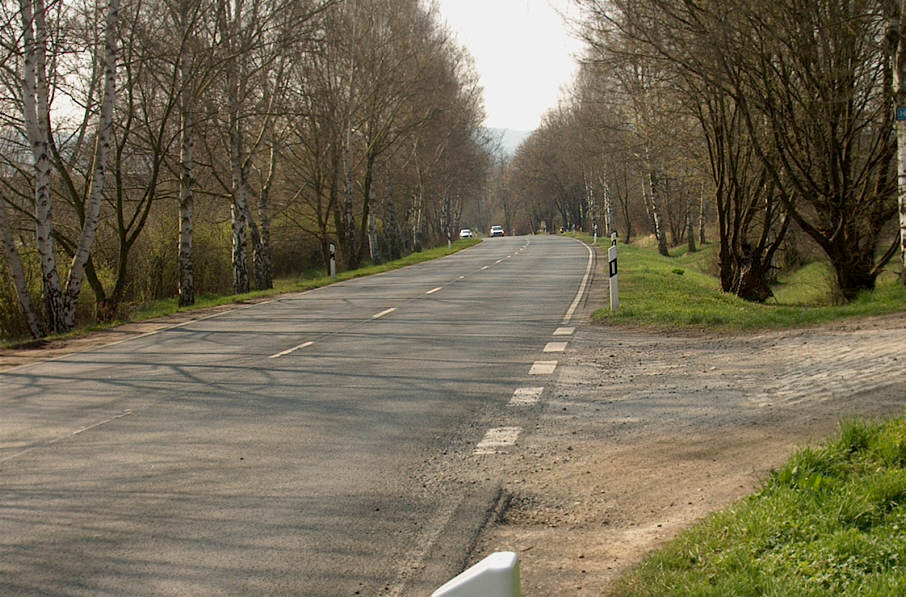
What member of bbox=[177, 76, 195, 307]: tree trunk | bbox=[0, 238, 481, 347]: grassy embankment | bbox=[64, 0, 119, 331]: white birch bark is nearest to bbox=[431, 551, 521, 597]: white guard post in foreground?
bbox=[0, 238, 481, 347]: grassy embankment

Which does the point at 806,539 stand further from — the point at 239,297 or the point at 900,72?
the point at 239,297

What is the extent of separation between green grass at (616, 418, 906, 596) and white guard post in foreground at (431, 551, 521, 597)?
2231mm

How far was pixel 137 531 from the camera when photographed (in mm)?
5457

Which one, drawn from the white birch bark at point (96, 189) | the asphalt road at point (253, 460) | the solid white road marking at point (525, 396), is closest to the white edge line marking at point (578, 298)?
the asphalt road at point (253, 460)

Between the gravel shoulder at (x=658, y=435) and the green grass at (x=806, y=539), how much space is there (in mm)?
308

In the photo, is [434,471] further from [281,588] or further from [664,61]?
[664,61]

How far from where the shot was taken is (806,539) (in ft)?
14.3

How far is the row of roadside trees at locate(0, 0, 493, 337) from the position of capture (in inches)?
787

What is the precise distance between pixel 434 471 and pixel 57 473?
3088mm

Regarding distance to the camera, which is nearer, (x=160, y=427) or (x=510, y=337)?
(x=160, y=427)

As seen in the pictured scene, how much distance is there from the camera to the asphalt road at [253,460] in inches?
191

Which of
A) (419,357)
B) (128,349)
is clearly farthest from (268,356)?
(128,349)

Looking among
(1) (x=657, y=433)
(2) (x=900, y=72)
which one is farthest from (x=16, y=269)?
(2) (x=900, y=72)

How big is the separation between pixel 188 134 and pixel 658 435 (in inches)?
828
